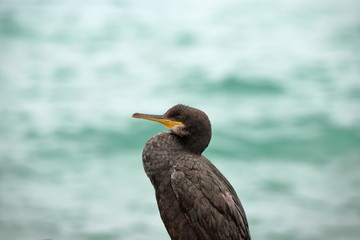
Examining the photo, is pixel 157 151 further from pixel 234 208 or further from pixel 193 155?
pixel 234 208

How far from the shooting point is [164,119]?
8.77 metres

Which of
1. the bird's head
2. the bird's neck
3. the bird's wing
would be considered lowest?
the bird's wing

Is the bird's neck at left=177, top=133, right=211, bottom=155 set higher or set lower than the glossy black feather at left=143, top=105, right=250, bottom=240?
higher

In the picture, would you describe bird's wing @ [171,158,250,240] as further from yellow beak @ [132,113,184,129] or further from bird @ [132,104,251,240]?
yellow beak @ [132,113,184,129]

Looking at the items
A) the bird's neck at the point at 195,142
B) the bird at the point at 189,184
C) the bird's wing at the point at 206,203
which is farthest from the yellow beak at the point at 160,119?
the bird's wing at the point at 206,203

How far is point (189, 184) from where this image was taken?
8.43m

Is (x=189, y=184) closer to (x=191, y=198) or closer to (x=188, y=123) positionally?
(x=191, y=198)

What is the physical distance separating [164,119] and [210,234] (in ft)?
5.18

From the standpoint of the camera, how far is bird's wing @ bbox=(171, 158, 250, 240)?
841 cm

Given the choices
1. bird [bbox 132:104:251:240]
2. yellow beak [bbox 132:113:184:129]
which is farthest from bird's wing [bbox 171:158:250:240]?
yellow beak [bbox 132:113:184:129]

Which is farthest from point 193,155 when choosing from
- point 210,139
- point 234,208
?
point 234,208

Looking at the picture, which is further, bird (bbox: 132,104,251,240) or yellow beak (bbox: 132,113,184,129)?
yellow beak (bbox: 132,113,184,129)

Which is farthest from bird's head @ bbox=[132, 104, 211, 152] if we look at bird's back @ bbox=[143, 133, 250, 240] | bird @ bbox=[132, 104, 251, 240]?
bird's back @ bbox=[143, 133, 250, 240]

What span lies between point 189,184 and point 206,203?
32 centimetres
